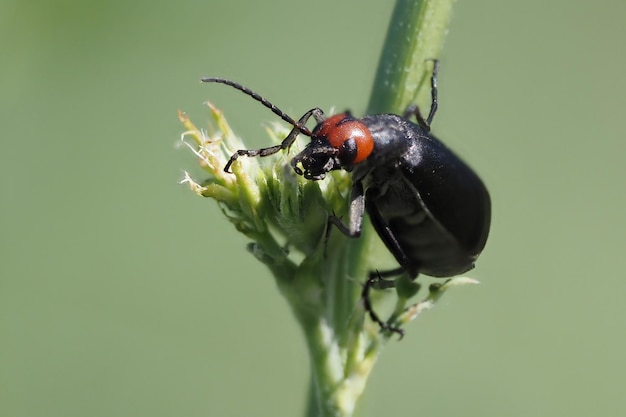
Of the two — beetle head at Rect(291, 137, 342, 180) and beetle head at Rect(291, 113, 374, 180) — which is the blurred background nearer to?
beetle head at Rect(291, 113, 374, 180)

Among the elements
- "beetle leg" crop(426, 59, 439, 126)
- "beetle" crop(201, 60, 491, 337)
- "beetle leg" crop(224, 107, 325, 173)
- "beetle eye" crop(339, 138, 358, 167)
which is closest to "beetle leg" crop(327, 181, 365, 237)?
"beetle" crop(201, 60, 491, 337)

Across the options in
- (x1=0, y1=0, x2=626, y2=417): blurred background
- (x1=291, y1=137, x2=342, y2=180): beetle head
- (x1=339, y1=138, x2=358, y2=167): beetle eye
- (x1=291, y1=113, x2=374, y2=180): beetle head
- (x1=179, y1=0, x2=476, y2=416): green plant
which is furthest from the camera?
(x1=0, y1=0, x2=626, y2=417): blurred background

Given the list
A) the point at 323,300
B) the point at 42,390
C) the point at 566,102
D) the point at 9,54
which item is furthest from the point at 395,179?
the point at 566,102

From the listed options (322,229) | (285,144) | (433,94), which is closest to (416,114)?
(433,94)

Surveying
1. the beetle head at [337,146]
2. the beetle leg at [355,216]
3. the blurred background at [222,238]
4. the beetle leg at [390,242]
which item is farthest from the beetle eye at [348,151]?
the blurred background at [222,238]

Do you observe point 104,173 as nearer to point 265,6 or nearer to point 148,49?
point 148,49
